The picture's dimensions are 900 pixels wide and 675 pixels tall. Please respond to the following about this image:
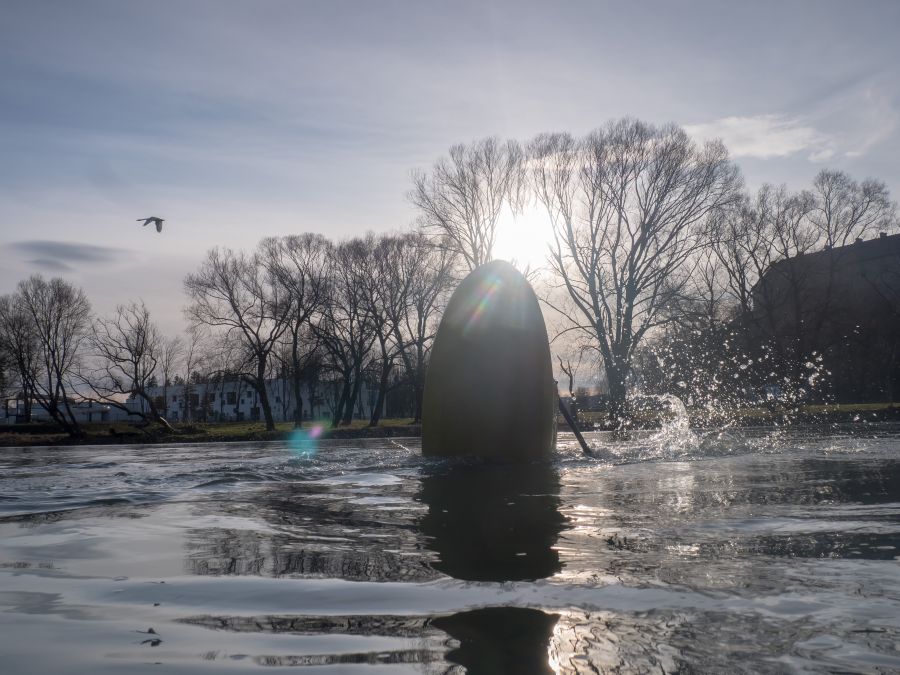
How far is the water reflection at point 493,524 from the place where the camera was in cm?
381

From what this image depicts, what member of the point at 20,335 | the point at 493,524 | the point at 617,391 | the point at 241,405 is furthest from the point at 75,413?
the point at 493,524

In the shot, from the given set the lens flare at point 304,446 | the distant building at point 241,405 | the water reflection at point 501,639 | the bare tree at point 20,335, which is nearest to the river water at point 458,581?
the water reflection at point 501,639

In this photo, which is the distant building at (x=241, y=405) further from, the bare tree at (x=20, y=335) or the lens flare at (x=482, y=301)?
the lens flare at (x=482, y=301)

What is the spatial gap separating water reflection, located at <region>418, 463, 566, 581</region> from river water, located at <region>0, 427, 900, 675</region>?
1.0 inches

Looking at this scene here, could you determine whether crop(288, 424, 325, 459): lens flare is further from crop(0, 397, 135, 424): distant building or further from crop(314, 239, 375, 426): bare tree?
crop(0, 397, 135, 424): distant building

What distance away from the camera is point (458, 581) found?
3.48 metres

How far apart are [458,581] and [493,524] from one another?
1836mm

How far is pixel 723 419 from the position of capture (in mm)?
31188

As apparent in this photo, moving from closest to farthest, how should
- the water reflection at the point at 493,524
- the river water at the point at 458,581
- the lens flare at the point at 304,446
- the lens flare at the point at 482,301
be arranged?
the river water at the point at 458,581 < the water reflection at the point at 493,524 < the lens flare at the point at 482,301 < the lens flare at the point at 304,446

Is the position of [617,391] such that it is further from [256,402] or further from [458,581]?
[256,402]

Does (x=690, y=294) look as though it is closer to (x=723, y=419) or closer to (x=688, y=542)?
(x=723, y=419)

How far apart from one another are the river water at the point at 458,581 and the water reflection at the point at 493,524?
25 mm

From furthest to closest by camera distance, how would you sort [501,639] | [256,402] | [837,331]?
[256,402] < [837,331] < [501,639]

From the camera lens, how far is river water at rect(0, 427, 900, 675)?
8.00 feet
